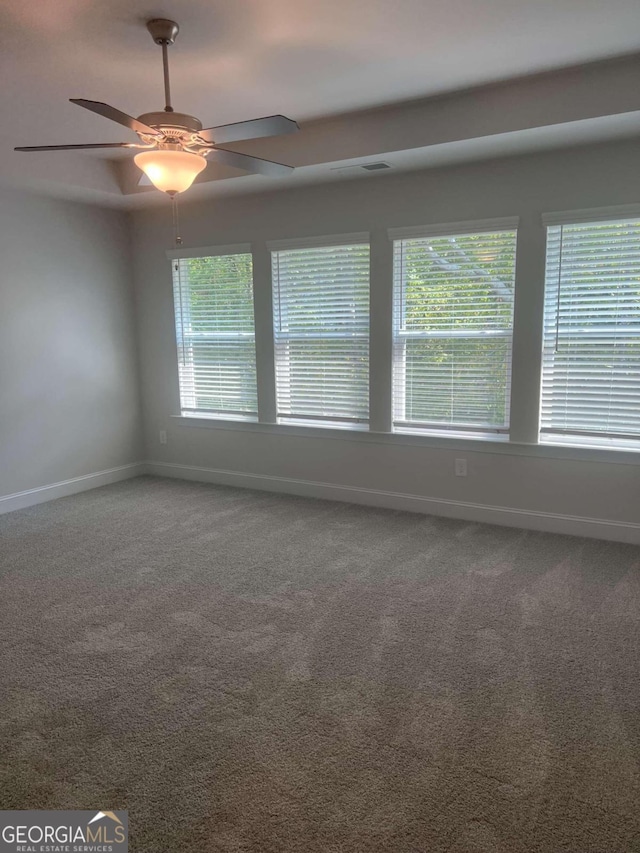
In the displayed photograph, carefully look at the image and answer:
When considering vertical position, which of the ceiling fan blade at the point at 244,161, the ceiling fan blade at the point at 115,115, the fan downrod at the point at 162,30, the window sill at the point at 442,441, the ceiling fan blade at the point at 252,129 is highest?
the fan downrod at the point at 162,30

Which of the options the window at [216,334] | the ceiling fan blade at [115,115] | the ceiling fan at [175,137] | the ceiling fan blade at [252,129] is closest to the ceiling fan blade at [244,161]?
the ceiling fan at [175,137]

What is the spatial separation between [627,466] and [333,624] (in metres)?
2.19

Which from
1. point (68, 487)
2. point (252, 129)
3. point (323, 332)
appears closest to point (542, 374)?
point (323, 332)

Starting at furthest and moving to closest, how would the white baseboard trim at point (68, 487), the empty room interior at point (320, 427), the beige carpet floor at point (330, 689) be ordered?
1. the white baseboard trim at point (68, 487)
2. the empty room interior at point (320, 427)
3. the beige carpet floor at point (330, 689)

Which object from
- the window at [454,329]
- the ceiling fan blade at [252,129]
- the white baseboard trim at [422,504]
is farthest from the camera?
the window at [454,329]

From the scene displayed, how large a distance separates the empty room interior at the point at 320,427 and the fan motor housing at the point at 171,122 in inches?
0.6

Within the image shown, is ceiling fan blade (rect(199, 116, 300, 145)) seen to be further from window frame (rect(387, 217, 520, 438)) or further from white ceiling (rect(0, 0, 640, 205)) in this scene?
window frame (rect(387, 217, 520, 438))

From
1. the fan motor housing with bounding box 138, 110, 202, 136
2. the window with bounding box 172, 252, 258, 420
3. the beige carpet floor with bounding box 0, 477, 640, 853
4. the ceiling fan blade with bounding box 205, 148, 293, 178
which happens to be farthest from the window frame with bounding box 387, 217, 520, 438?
the fan motor housing with bounding box 138, 110, 202, 136

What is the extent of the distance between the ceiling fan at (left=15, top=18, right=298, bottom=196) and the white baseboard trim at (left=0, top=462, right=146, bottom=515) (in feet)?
10.1

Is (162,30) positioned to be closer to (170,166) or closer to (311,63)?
(170,166)

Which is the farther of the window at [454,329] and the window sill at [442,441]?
the window at [454,329]

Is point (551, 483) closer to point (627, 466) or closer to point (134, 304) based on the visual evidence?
point (627, 466)

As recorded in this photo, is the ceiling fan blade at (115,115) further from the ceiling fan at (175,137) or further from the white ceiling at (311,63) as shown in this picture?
the white ceiling at (311,63)

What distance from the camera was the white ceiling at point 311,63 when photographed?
236cm
